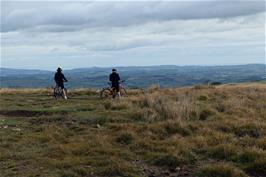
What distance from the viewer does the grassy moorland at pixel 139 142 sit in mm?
11594

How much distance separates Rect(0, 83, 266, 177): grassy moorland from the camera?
38.0ft

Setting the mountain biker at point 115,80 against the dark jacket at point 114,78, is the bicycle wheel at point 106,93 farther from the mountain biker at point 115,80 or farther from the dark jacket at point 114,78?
the dark jacket at point 114,78

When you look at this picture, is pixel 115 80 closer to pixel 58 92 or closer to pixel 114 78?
pixel 114 78

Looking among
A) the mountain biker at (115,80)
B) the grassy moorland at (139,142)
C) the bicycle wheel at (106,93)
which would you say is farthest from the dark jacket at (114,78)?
the grassy moorland at (139,142)

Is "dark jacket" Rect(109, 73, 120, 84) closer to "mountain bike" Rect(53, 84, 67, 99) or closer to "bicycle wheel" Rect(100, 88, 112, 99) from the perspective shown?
"bicycle wheel" Rect(100, 88, 112, 99)

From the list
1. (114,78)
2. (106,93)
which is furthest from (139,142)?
(106,93)

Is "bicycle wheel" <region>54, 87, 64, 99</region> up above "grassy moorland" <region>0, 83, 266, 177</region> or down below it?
above

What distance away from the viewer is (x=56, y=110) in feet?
75.1

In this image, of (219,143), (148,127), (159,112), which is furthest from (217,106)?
(219,143)

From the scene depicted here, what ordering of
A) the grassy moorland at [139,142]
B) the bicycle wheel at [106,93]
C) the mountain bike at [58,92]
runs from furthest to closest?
1. the mountain bike at [58,92]
2. the bicycle wheel at [106,93]
3. the grassy moorland at [139,142]

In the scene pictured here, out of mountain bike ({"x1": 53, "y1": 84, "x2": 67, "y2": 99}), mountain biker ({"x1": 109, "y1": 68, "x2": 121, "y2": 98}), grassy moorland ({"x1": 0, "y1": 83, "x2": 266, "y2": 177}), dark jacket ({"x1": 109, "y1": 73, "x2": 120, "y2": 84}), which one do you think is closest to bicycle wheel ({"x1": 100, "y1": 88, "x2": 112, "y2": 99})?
mountain biker ({"x1": 109, "y1": 68, "x2": 121, "y2": 98})

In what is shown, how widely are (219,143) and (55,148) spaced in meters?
4.44

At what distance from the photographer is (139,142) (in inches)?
563

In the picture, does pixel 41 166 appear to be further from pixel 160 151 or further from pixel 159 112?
pixel 159 112
